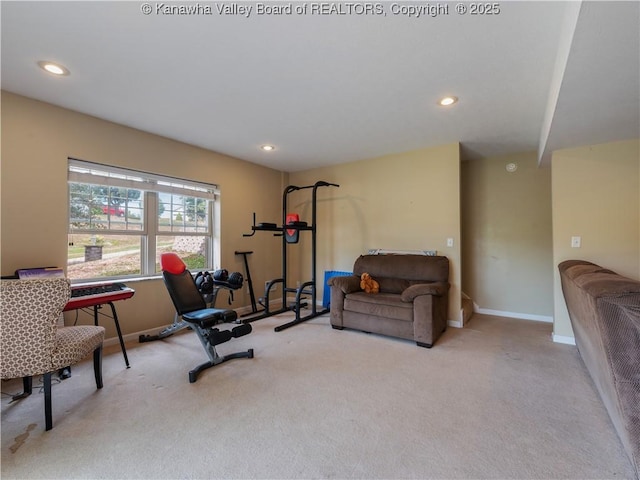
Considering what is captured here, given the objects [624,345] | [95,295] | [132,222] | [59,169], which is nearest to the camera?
[624,345]

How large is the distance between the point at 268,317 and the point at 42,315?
2742 mm

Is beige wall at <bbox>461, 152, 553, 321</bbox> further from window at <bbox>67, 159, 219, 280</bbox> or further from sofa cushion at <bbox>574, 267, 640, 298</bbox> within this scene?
window at <bbox>67, 159, 219, 280</bbox>

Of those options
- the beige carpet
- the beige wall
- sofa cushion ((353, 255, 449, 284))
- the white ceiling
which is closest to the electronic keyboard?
the beige carpet

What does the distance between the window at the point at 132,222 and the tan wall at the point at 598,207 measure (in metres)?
4.35

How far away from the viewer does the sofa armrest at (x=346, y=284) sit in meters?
3.69

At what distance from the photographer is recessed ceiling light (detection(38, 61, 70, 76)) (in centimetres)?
213

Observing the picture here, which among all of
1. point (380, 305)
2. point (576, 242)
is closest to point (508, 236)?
point (576, 242)

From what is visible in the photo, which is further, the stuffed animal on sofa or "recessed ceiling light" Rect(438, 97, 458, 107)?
the stuffed animal on sofa

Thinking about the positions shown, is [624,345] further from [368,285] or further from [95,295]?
[95,295]

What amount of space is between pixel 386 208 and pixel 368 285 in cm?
133

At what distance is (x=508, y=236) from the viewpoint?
14.4 feet

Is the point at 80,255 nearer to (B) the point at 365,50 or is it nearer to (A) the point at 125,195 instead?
(A) the point at 125,195

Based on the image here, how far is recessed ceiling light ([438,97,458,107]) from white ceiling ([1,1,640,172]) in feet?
0.24

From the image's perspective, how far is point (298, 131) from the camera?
3.48 meters
